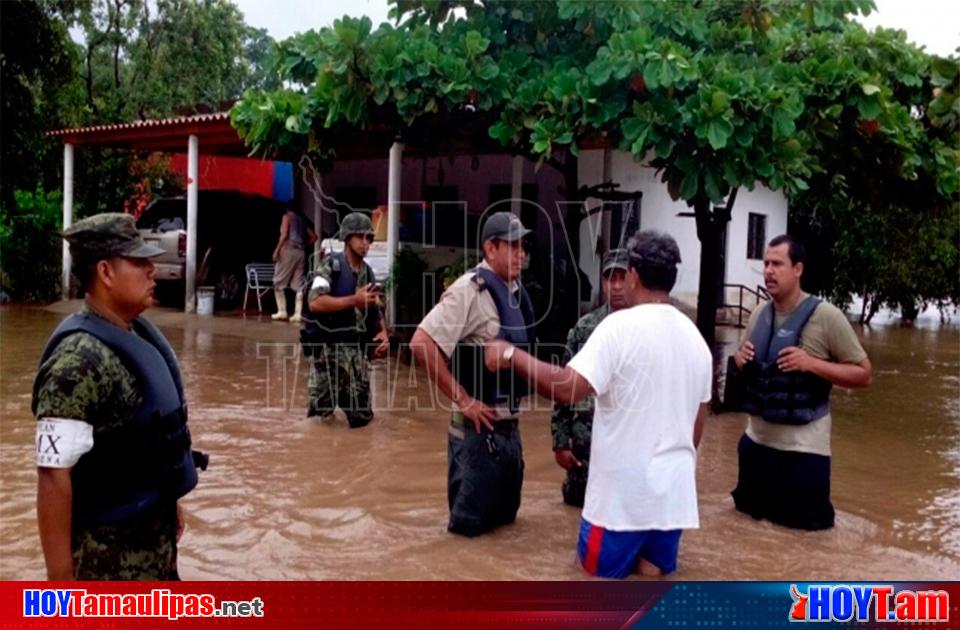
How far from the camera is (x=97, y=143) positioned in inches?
666

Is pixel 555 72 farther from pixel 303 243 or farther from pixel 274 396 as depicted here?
pixel 303 243

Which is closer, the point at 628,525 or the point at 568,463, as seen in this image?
the point at 628,525

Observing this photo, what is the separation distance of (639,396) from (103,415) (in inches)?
80.5

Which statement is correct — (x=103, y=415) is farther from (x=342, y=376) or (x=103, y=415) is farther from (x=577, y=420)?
(x=342, y=376)

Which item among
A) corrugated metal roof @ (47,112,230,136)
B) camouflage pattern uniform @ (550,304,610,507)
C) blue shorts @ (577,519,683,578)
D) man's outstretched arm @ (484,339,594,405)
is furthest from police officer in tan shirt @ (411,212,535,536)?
corrugated metal roof @ (47,112,230,136)

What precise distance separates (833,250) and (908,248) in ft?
5.90

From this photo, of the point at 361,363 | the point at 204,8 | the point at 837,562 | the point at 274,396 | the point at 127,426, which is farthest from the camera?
the point at 204,8

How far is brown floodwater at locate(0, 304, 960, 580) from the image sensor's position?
4.79m

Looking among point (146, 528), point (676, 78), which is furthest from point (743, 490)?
point (146, 528)

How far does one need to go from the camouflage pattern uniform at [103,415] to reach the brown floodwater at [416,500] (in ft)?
4.83

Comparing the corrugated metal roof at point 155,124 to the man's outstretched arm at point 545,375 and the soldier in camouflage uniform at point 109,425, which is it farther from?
the soldier in camouflage uniform at point 109,425

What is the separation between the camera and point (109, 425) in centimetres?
A: 289

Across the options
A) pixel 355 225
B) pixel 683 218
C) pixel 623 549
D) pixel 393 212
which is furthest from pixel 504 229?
pixel 683 218

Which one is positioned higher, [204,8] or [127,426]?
[204,8]
